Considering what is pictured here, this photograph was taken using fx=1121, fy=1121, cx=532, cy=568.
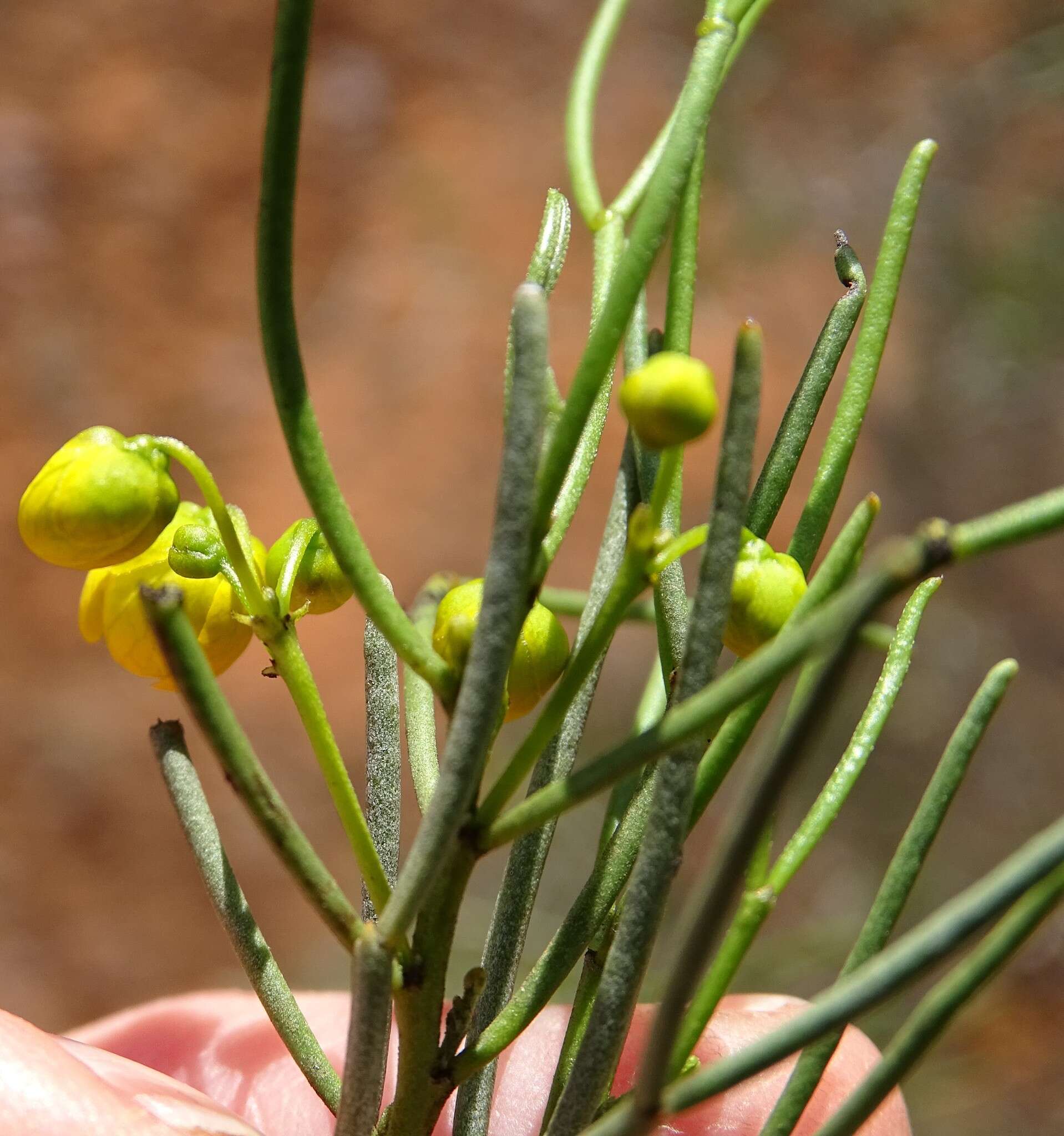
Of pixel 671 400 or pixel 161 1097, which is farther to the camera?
pixel 161 1097

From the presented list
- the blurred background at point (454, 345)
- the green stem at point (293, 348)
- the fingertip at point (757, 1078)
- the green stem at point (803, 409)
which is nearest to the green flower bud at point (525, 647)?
the green stem at point (293, 348)

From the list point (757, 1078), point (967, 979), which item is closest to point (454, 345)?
point (757, 1078)

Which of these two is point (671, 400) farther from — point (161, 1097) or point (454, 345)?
point (454, 345)

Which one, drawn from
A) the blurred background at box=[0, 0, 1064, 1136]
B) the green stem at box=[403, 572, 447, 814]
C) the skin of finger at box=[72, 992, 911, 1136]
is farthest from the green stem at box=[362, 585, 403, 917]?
the blurred background at box=[0, 0, 1064, 1136]

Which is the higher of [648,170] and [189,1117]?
[648,170]

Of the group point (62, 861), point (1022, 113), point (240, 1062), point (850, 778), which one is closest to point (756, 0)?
point (850, 778)

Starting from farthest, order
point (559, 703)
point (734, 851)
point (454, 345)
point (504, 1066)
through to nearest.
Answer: point (454, 345)
point (504, 1066)
point (559, 703)
point (734, 851)
